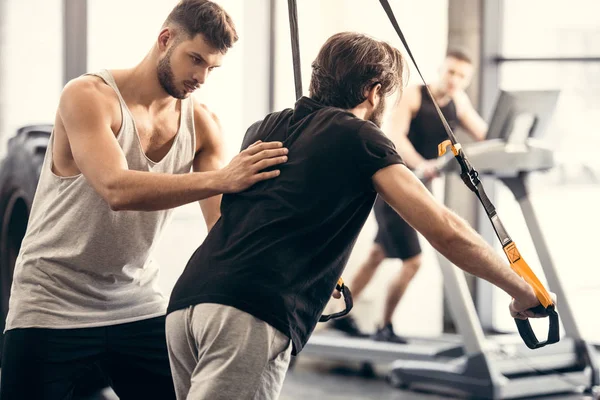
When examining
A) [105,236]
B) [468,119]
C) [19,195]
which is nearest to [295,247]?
[105,236]

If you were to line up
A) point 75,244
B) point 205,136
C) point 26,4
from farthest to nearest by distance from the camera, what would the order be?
point 26,4 → point 205,136 → point 75,244

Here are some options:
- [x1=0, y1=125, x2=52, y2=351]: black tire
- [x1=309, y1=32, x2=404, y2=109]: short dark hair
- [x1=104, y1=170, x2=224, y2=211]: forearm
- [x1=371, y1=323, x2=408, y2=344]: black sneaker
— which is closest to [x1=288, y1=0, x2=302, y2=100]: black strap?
[x1=309, y1=32, x2=404, y2=109]: short dark hair

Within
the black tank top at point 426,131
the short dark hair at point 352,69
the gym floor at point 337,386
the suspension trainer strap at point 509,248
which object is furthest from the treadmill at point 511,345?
the short dark hair at point 352,69

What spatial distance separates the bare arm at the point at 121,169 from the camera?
1562 millimetres

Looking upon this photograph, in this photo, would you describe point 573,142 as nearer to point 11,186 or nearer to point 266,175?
point 11,186

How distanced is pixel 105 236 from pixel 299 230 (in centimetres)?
58

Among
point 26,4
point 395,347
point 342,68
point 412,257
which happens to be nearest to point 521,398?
point 395,347

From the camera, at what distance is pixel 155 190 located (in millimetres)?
1629

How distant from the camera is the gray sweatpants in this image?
1.46m

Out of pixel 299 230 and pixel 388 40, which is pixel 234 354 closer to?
pixel 299 230

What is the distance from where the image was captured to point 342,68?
5.22 ft

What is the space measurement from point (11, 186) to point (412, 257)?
2.09 m

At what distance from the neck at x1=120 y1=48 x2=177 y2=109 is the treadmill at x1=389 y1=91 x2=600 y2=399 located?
6.97ft

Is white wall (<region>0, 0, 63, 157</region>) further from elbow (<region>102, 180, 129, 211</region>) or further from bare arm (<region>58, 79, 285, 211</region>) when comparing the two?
elbow (<region>102, 180, 129, 211</region>)
